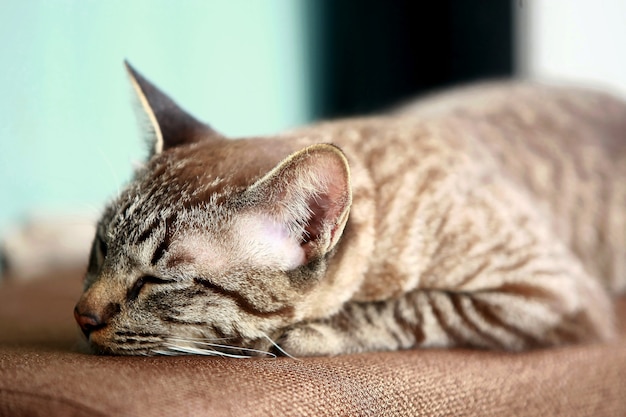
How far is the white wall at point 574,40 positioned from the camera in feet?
12.6

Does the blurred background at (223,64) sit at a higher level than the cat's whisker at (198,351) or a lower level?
higher

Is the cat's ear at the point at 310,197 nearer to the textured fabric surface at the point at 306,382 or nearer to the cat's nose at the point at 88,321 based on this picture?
the textured fabric surface at the point at 306,382

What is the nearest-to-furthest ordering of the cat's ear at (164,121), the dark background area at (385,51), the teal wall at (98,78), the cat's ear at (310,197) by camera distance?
the cat's ear at (310,197)
the cat's ear at (164,121)
the teal wall at (98,78)
the dark background area at (385,51)

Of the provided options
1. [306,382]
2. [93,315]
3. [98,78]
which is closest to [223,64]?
[98,78]

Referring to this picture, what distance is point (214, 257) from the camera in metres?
1.58

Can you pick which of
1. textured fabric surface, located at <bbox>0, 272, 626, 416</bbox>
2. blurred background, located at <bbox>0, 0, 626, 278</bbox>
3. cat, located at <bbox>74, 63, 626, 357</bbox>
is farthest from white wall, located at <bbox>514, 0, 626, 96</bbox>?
textured fabric surface, located at <bbox>0, 272, 626, 416</bbox>

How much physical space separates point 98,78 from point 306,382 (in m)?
2.69

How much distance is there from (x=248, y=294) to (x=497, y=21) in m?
3.12

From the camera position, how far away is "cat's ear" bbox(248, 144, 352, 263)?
58.0 inches

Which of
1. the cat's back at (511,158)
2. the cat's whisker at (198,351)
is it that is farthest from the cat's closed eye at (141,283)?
the cat's back at (511,158)

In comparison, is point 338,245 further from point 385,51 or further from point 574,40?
point 385,51

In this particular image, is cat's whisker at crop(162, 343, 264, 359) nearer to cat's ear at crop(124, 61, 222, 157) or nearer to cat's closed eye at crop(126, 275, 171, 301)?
cat's closed eye at crop(126, 275, 171, 301)

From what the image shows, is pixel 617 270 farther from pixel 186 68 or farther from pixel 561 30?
pixel 186 68

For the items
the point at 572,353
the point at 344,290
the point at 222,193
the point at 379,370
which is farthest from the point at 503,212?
the point at 222,193
